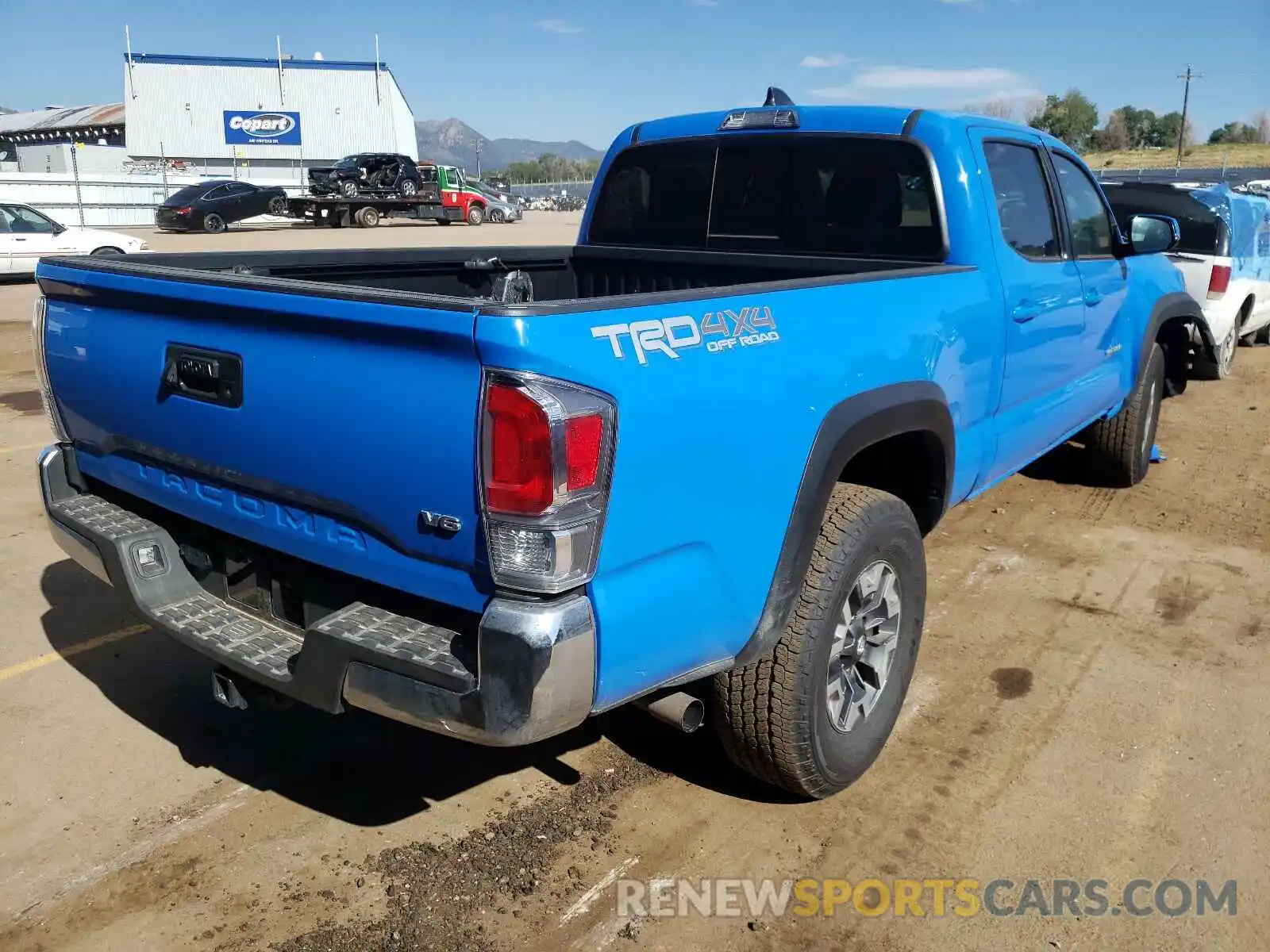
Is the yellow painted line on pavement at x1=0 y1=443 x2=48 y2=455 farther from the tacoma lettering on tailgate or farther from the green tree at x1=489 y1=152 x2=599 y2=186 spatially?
the green tree at x1=489 y1=152 x2=599 y2=186

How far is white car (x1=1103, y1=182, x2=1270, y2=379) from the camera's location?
369 inches

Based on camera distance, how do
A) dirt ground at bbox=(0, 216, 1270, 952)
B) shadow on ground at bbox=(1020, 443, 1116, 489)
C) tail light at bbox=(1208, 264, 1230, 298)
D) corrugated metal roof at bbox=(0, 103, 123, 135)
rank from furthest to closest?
corrugated metal roof at bbox=(0, 103, 123, 135) < tail light at bbox=(1208, 264, 1230, 298) < shadow on ground at bbox=(1020, 443, 1116, 489) < dirt ground at bbox=(0, 216, 1270, 952)

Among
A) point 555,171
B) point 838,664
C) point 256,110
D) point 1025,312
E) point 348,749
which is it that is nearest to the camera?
point 838,664

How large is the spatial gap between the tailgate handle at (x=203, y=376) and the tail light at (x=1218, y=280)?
30.5 ft

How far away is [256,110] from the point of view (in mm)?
56781

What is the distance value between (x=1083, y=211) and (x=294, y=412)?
4019mm

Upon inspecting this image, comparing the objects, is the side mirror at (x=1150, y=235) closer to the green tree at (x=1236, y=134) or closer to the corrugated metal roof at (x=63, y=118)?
the corrugated metal roof at (x=63, y=118)

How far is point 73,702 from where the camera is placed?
3795 mm

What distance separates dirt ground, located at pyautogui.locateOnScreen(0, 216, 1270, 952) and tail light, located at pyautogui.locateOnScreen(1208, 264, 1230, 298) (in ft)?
18.6

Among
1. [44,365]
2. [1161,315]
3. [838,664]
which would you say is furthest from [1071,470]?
[44,365]

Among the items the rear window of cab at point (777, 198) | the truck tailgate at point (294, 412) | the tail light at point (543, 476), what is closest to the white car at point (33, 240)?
the rear window of cab at point (777, 198)

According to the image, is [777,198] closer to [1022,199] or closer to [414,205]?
[1022,199]

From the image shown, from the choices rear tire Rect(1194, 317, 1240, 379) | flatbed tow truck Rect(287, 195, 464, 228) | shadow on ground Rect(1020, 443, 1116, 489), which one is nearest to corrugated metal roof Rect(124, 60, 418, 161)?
flatbed tow truck Rect(287, 195, 464, 228)

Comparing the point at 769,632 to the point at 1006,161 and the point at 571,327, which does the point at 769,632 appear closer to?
the point at 571,327
